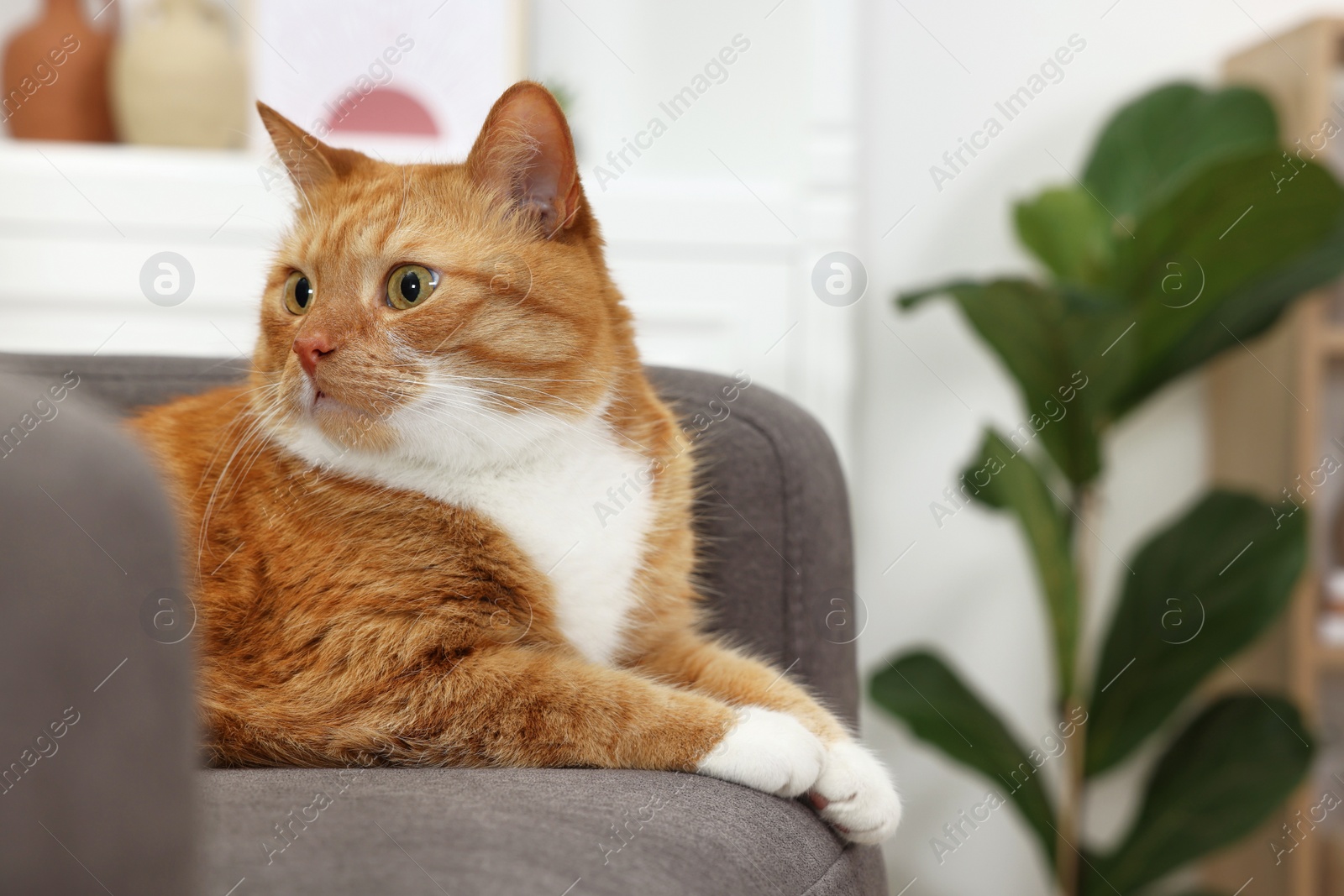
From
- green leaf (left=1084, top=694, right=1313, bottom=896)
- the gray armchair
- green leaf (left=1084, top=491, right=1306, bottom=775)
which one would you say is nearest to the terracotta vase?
the gray armchair

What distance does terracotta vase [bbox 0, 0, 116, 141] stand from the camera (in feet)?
6.32

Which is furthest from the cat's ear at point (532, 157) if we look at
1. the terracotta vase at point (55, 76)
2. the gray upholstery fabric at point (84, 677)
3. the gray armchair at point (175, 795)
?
the terracotta vase at point (55, 76)

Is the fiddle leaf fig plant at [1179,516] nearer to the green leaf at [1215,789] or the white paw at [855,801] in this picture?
the green leaf at [1215,789]

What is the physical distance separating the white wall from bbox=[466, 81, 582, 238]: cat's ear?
1.35 m

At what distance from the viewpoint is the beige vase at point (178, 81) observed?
190 cm

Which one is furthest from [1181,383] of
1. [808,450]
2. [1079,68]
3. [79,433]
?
[79,433]

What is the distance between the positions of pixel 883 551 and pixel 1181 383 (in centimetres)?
72

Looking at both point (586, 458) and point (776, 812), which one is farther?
point (586, 458)

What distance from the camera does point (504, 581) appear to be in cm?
84

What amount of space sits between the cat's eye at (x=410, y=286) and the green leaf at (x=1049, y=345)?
104cm

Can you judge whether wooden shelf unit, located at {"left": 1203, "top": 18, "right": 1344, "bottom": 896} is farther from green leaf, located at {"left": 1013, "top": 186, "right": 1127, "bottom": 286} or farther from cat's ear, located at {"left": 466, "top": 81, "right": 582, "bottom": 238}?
cat's ear, located at {"left": 466, "top": 81, "right": 582, "bottom": 238}

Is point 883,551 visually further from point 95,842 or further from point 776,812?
point 95,842

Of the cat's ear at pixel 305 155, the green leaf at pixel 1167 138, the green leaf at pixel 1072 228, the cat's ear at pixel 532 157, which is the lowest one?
the cat's ear at pixel 305 155

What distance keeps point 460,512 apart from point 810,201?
128 centimetres
